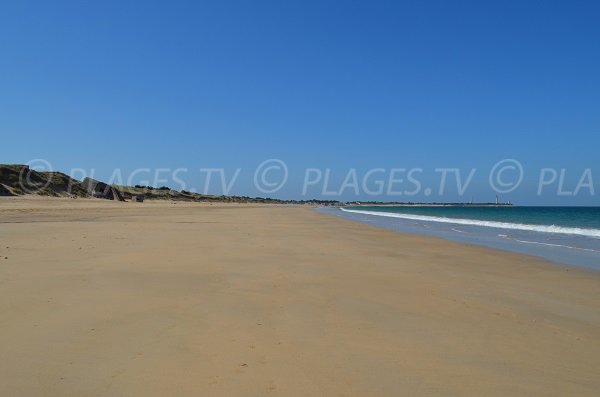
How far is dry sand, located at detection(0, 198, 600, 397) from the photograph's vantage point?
3295 millimetres

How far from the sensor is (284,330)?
4.60m

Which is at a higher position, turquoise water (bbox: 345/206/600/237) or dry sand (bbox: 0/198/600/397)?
turquoise water (bbox: 345/206/600/237)

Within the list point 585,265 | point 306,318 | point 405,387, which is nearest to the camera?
point 405,387

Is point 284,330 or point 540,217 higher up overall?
point 540,217

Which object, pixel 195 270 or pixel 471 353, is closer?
pixel 471 353

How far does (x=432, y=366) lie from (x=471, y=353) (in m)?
0.59

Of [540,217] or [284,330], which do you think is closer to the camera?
[284,330]

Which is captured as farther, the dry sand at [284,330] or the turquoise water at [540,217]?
the turquoise water at [540,217]

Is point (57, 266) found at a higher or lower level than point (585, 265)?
lower

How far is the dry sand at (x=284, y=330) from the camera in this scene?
3295 mm

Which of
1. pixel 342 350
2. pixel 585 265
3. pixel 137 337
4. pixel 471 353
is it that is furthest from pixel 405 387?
pixel 585 265

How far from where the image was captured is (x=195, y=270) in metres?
8.11

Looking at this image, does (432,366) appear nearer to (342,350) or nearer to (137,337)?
(342,350)

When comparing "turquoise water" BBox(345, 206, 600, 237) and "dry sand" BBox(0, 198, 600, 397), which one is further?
"turquoise water" BBox(345, 206, 600, 237)
